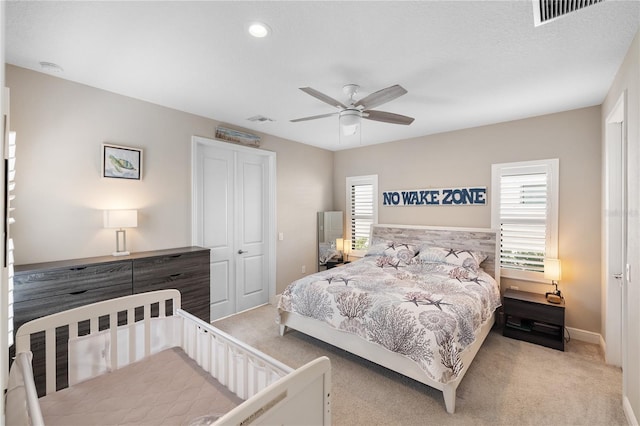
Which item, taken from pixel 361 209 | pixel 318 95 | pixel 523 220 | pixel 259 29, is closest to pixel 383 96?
pixel 318 95

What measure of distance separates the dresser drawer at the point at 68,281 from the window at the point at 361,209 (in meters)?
3.53

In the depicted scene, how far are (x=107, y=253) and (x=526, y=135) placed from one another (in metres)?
4.84

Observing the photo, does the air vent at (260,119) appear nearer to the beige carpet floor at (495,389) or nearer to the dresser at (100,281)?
the dresser at (100,281)

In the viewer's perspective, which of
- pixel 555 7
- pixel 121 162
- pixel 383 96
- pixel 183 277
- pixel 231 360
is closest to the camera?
pixel 555 7

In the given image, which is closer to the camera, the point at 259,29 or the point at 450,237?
the point at 259,29

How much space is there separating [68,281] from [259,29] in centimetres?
241

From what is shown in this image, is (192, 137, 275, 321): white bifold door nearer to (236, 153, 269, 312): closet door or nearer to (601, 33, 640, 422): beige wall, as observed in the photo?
(236, 153, 269, 312): closet door

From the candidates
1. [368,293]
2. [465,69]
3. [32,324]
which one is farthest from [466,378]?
[32,324]

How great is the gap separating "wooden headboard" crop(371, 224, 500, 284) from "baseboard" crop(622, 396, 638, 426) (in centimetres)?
161

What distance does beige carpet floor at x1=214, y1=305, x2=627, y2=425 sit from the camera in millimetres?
2131

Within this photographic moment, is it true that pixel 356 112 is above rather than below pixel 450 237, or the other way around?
above

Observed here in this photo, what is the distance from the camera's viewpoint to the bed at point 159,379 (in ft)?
3.86

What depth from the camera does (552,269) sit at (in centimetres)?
327

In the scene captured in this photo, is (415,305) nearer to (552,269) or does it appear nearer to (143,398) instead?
(552,269)
